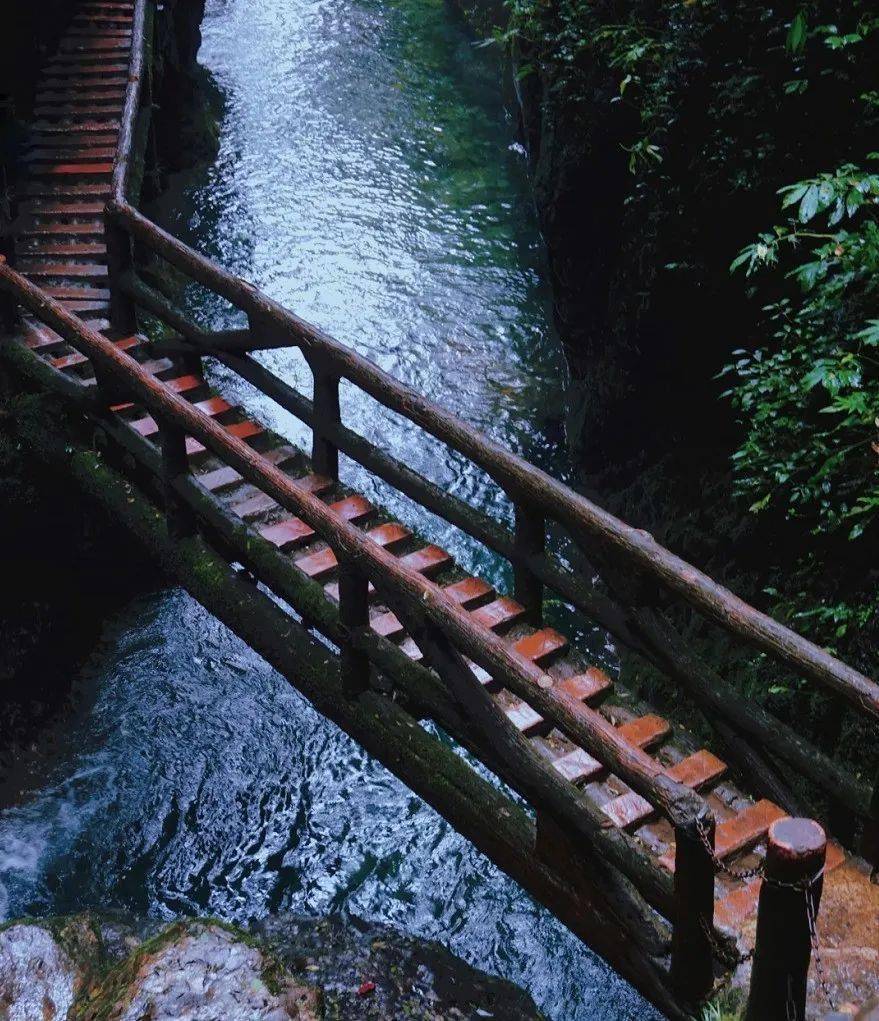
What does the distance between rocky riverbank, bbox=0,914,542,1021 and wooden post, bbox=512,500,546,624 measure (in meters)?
1.70

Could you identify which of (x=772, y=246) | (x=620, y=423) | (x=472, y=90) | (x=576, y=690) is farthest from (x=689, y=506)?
(x=472, y=90)

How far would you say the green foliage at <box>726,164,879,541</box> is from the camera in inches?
227

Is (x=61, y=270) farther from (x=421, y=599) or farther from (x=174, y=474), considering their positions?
(x=421, y=599)

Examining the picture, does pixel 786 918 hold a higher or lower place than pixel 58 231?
lower

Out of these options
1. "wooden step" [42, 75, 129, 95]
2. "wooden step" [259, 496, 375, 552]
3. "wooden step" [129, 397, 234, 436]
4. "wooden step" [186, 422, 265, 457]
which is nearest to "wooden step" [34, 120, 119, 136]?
"wooden step" [42, 75, 129, 95]

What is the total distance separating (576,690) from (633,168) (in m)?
4.92

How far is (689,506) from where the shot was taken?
26.4ft

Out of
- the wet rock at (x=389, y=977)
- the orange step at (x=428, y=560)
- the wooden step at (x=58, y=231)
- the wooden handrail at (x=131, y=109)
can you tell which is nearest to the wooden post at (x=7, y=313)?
the wooden handrail at (x=131, y=109)

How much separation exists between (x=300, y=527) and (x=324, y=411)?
0.60 metres

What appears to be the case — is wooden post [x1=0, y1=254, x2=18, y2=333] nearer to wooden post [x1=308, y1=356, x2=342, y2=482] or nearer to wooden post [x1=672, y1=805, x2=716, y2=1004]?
wooden post [x1=308, y1=356, x2=342, y2=482]

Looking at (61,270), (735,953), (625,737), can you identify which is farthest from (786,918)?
(61,270)

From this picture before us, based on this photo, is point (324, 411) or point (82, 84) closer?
point (324, 411)

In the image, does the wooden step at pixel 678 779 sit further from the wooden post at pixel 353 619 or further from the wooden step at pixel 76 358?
the wooden step at pixel 76 358

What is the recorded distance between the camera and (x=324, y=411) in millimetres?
5695
